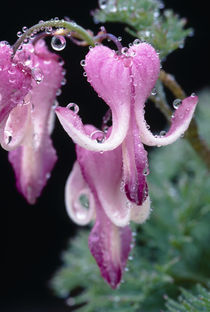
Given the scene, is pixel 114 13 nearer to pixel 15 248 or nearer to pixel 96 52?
pixel 96 52

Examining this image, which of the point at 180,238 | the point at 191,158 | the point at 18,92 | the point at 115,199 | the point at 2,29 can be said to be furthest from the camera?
the point at 2,29

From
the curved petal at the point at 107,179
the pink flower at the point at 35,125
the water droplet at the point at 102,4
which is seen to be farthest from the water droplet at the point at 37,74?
the water droplet at the point at 102,4

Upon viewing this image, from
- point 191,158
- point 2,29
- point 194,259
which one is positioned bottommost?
point 194,259

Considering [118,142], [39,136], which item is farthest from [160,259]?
[118,142]

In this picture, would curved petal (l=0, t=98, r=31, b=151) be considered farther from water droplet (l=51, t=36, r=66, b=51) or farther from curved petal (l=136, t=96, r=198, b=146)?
curved petal (l=136, t=96, r=198, b=146)

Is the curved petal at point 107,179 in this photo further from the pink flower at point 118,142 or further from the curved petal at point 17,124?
the curved petal at point 17,124

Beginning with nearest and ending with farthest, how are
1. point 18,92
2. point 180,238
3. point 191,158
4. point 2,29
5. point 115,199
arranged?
point 18,92 → point 115,199 → point 180,238 → point 191,158 → point 2,29

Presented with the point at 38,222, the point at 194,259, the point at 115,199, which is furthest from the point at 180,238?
the point at 38,222
